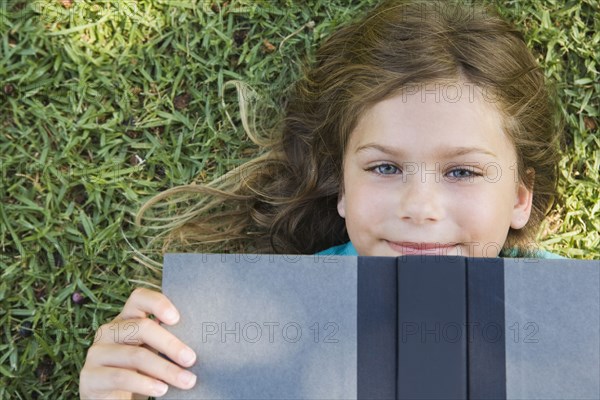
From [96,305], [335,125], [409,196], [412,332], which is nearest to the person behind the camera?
[412,332]

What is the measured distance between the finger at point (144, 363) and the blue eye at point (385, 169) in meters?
0.62

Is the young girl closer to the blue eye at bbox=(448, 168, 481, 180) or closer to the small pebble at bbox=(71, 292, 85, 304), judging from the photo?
the blue eye at bbox=(448, 168, 481, 180)

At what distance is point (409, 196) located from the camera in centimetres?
151

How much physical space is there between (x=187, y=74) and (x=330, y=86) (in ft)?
1.58

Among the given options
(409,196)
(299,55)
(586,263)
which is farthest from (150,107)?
(586,263)

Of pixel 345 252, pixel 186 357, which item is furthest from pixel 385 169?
pixel 186 357

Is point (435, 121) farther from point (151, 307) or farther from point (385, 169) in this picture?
point (151, 307)

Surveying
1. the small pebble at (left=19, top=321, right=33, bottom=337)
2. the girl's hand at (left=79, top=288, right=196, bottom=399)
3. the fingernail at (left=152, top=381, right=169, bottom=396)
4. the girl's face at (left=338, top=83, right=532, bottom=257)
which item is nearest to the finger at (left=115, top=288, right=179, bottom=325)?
the girl's hand at (left=79, top=288, right=196, bottom=399)

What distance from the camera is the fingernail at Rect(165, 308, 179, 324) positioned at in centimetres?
122

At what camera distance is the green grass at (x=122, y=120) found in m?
1.96

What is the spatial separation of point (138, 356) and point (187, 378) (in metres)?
0.16

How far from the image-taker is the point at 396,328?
1.20 meters

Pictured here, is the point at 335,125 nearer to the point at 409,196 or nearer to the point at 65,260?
the point at 409,196

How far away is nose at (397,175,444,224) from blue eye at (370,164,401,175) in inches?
2.3
